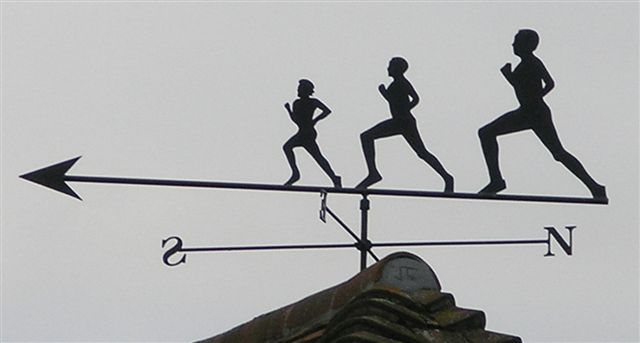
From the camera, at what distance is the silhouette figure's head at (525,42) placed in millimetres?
4992

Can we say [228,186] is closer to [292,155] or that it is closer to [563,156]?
[292,155]

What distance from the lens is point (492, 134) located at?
5117 mm

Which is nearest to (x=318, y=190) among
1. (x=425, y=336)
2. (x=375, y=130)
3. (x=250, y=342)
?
(x=375, y=130)

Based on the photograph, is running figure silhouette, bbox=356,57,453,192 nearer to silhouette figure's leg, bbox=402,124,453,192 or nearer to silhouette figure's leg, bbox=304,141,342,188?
silhouette figure's leg, bbox=402,124,453,192

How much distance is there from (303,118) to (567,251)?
144 cm

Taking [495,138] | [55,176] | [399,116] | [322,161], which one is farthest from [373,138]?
[55,176]

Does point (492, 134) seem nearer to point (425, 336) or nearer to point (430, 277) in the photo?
point (430, 277)

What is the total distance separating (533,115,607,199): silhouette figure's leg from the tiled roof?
1432 mm

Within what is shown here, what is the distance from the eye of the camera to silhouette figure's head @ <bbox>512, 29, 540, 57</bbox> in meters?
4.99

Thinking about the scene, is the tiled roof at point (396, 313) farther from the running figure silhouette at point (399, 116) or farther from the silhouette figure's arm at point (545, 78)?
the silhouette figure's arm at point (545, 78)

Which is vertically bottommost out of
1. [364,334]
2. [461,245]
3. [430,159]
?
[364,334]

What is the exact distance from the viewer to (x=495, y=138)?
5113mm

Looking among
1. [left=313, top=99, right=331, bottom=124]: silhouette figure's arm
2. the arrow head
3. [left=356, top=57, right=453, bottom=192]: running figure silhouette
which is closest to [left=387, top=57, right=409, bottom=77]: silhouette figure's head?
[left=356, top=57, right=453, bottom=192]: running figure silhouette

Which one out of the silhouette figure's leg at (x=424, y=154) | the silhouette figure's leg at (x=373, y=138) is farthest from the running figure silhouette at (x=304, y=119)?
A: the silhouette figure's leg at (x=424, y=154)
